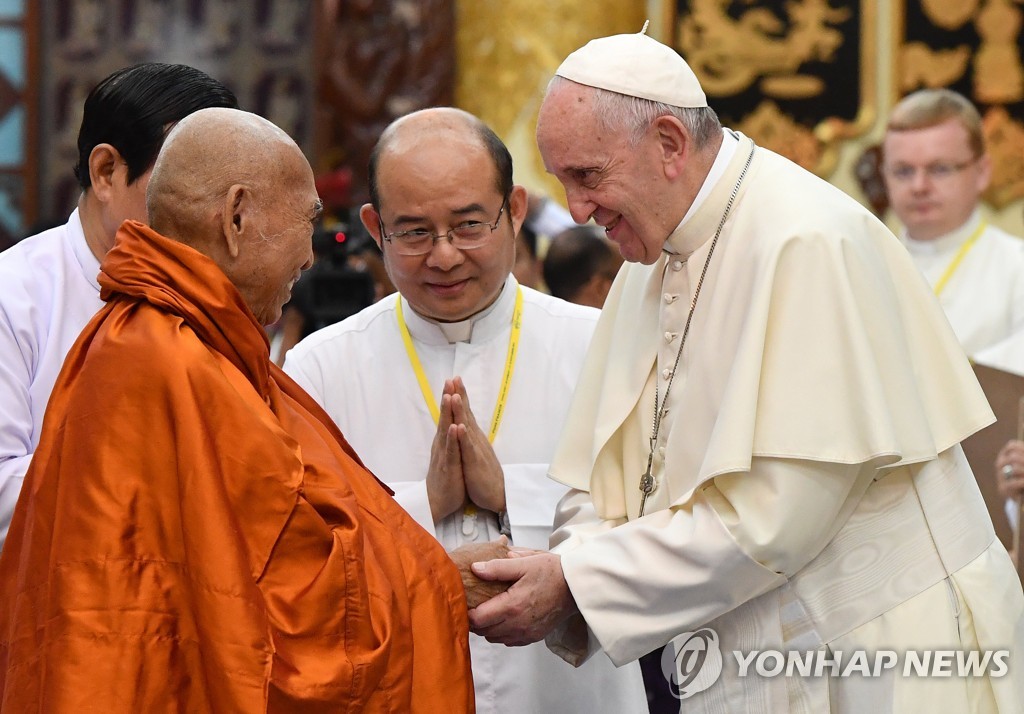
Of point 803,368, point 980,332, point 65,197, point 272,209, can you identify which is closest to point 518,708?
point 803,368

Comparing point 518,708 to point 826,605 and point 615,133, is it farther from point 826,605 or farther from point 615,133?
point 615,133

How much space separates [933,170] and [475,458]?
3.44 metres

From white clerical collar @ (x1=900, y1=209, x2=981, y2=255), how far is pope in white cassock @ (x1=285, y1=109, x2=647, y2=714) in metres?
2.96

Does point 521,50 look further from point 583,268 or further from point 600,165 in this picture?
point 600,165

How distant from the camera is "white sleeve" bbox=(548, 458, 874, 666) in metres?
2.67

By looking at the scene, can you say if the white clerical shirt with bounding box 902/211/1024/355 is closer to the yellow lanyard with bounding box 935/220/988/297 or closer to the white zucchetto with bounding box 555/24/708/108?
the yellow lanyard with bounding box 935/220/988/297

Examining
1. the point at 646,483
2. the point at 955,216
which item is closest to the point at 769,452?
the point at 646,483

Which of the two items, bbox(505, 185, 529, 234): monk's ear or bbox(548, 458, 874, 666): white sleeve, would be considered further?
bbox(505, 185, 529, 234): monk's ear

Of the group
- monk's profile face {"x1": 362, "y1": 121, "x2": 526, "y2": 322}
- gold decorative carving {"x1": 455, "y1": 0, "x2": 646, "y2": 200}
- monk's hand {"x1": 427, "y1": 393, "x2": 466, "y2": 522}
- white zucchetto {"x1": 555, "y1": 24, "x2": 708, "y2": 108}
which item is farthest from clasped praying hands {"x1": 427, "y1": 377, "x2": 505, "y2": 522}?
gold decorative carving {"x1": 455, "y1": 0, "x2": 646, "y2": 200}

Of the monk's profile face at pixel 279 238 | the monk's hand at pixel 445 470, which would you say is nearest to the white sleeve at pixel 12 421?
the monk's profile face at pixel 279 238

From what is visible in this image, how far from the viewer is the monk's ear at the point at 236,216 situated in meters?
2.59

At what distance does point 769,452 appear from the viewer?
2664 mm

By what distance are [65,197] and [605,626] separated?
6031 mm

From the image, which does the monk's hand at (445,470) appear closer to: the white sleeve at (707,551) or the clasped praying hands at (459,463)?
the clasped praying hands at (459,463)
